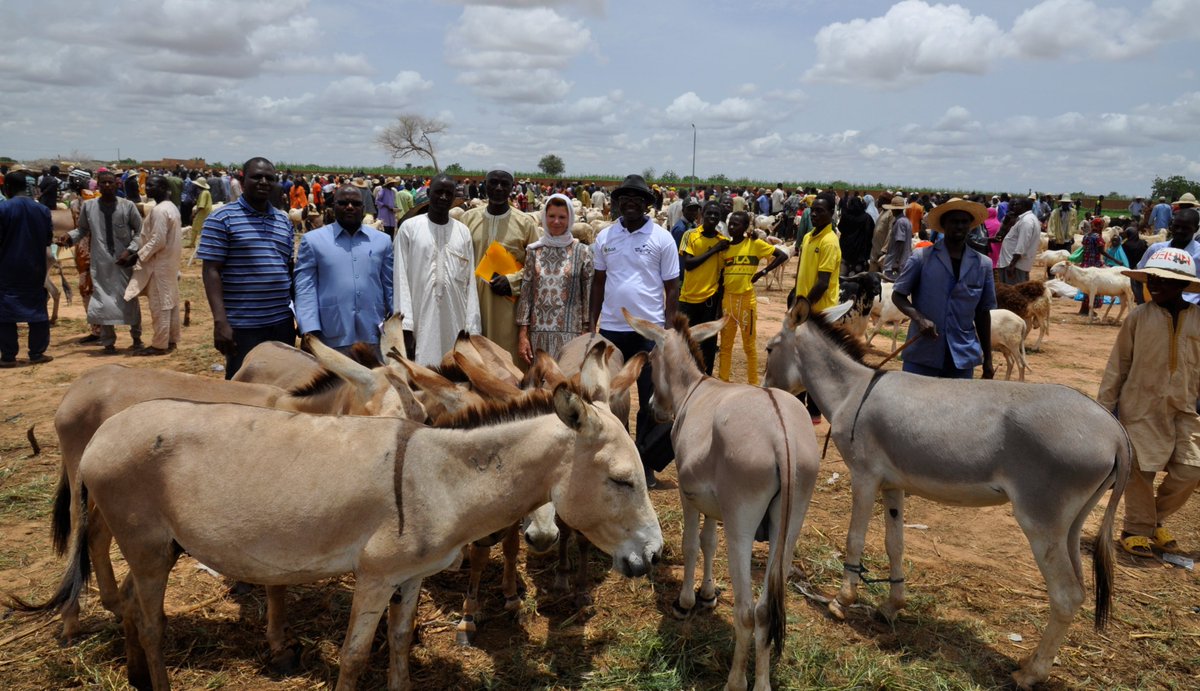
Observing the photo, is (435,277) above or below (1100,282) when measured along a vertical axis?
above

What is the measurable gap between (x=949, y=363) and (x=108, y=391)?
5.29 meters

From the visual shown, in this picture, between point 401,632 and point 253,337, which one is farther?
point 253,337

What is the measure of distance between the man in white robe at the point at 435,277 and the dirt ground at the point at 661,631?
5.67 ft

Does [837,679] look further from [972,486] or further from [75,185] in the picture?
[75,185]

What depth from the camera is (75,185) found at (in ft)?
87.3

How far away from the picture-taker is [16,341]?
10234 millimetres

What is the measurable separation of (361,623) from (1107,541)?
3802 millimetres

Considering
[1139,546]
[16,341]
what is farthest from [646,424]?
[16,341]

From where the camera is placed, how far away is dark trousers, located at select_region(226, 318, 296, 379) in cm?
539

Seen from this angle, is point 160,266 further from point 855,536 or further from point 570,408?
point 855,536

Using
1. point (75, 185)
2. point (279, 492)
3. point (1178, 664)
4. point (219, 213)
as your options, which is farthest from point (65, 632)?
point (75, 185)

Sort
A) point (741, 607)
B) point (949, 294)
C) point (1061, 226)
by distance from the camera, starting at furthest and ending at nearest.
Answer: point (1061, 226), point (949, 294), point (741, 607)

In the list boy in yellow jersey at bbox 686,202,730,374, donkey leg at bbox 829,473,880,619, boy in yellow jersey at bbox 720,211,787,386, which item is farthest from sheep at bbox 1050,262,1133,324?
donkey leg at bbox 829,473,880,619

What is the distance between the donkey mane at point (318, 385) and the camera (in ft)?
13.4
